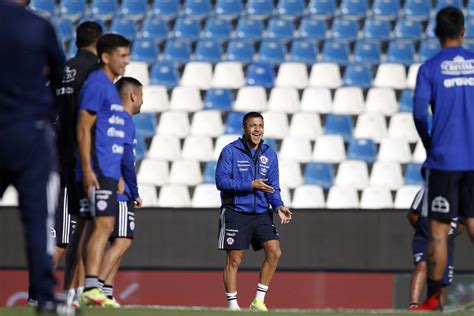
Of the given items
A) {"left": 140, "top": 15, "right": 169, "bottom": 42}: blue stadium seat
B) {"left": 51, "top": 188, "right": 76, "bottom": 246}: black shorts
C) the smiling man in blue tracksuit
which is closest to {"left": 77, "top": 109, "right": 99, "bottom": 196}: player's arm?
{"left": 51, "top": 188, "right": 76, "bottom": 246}: black shorts

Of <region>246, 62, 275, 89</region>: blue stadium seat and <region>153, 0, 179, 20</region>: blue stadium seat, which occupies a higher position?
<region>153, 0, 179, 20</region>: blue stadium seat

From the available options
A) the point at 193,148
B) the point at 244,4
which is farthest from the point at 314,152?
the point at 244,4

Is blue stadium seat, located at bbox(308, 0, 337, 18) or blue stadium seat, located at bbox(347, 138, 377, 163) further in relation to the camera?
blue stadium seat, located at bbox(308, 0, 337, 18)

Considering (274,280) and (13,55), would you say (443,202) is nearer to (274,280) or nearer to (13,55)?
(13,55)

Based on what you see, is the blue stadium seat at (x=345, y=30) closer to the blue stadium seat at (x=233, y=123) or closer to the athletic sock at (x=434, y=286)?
the blue stadium seat at (x=233, y=123)

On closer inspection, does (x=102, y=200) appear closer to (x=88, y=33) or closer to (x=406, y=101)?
(x=88, y=33)

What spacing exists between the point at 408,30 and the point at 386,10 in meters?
0.45

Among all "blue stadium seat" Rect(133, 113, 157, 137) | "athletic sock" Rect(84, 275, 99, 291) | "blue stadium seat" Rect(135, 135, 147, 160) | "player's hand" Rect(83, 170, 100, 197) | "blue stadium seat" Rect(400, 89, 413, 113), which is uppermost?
"blue stadium seat" Rect(400, 89, 413, 113)

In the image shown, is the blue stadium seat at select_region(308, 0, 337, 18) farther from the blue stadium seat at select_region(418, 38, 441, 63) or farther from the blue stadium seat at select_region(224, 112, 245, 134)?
the blue stadium seat at select_region(224, 112, 245, 134)

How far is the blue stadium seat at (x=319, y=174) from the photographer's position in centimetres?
1419

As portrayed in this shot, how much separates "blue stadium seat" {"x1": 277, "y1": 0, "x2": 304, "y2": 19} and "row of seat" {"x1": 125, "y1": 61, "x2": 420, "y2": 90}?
1.09 metres

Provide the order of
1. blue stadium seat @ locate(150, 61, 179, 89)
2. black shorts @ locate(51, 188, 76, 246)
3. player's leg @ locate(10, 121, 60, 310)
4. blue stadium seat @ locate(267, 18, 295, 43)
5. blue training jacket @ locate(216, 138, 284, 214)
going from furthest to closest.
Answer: blue stadium seat @ locate(267, 18, 295, 43) < blue stadium seat @ locate(150, 61, 179, 89) < blue training jacket @ locate(216, 138, 284, 214) < black shorts @ locate(51, 188, 76, 246) < player's leg @ locate(10, 121, 60, 310)

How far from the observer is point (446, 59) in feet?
24.2

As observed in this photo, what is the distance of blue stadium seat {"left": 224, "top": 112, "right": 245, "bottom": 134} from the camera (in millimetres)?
14855
